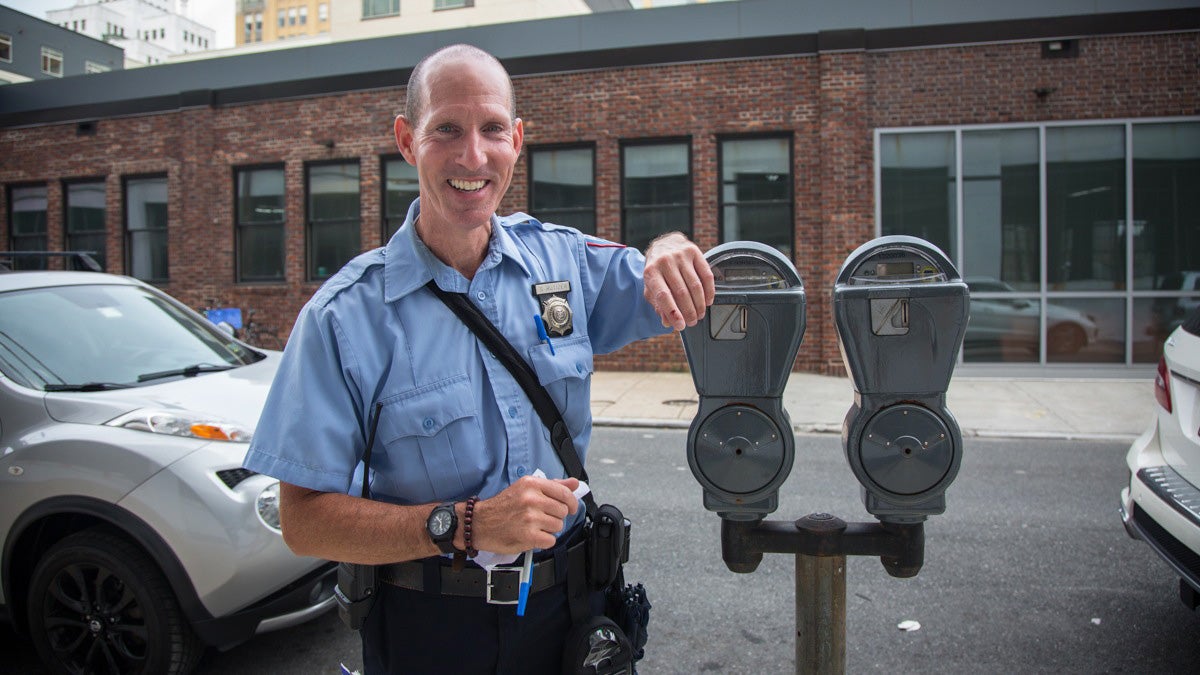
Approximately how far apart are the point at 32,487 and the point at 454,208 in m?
2.43

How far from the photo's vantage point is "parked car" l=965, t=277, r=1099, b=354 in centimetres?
1116

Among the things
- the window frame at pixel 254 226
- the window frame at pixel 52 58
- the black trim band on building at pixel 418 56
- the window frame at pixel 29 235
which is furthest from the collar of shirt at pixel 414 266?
the window frame at pixel 52 58

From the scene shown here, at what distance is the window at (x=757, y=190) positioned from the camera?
38.4 ft

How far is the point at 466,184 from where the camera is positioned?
1.59m

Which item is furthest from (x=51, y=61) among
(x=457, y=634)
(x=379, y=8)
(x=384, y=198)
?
(x=457, y=634)

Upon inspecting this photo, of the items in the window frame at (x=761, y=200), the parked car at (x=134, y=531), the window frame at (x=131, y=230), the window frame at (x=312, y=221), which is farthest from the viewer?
the window frame at (x=131, y=230)

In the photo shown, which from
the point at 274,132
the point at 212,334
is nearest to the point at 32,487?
the point at 212,334

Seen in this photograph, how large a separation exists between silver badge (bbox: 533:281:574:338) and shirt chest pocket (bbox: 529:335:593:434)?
0.08 ft

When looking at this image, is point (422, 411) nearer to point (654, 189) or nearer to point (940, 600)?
point (940, 600)

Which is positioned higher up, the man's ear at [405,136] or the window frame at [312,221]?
the window frame at [312,221]

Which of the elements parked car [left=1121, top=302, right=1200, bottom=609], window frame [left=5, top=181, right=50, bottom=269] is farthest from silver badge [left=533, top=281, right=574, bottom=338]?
window frame [left=5, top=181, right=50, bottom=269]

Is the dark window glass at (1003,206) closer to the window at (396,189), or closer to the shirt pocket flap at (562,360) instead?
the window at (396,189)

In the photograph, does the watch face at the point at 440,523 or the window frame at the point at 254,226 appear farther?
the window frame at the point at 254,226

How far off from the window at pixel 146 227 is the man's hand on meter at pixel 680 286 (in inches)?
603
